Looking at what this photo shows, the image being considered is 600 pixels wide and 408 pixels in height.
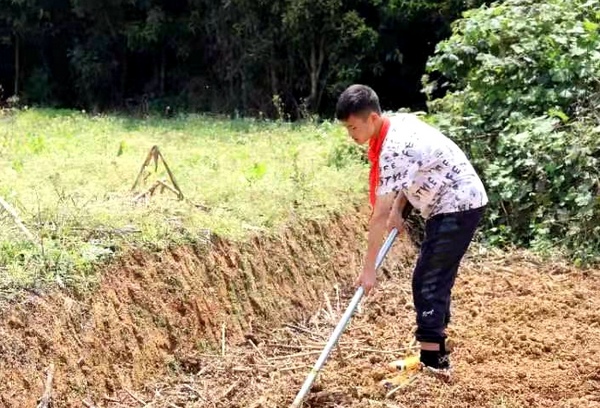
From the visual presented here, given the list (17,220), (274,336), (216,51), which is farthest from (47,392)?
(216,51)

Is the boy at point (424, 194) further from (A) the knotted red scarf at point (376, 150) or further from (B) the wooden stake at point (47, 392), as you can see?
(B) the wooden stake at point (47, 392)

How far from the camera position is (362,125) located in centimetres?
407

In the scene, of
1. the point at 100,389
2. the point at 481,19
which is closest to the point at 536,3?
the point at 481,19

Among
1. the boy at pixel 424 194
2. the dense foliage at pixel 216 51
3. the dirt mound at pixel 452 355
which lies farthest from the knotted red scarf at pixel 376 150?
the dense foliage at pixel 216 51

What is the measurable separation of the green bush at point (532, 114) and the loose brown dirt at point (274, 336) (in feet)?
2.72

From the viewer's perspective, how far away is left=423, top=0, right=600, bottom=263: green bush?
283 inches

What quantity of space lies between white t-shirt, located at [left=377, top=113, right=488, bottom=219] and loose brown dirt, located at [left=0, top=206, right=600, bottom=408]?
0.93 m

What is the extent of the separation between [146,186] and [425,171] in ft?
10.7

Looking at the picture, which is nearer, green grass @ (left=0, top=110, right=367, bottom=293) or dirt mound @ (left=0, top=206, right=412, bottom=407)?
dirt mound @ (left=0, top=206, right=412, bottom=407)

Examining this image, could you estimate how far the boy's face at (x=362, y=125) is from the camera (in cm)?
405

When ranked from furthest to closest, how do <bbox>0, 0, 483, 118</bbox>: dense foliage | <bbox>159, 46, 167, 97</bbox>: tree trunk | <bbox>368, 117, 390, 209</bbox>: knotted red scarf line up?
<bbox>159, 46, 167, 97</bbox>: tree trunk, <bbox>0, 0, 483, 118</bbox>: dense foliage, <bbox>368, 117, 390, 209</bbox>: knotted red scarf

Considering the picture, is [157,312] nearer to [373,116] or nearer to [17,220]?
[17,220]

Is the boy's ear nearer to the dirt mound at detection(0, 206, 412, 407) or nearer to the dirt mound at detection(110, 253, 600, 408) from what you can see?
the dirt mound at detection(110, 253, 600, 408)

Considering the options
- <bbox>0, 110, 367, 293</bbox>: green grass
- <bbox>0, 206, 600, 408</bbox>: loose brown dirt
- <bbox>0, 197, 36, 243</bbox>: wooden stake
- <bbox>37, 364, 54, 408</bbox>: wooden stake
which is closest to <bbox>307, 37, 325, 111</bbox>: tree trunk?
<bbox>0, 110, 367, 293</bbox>: green grass
